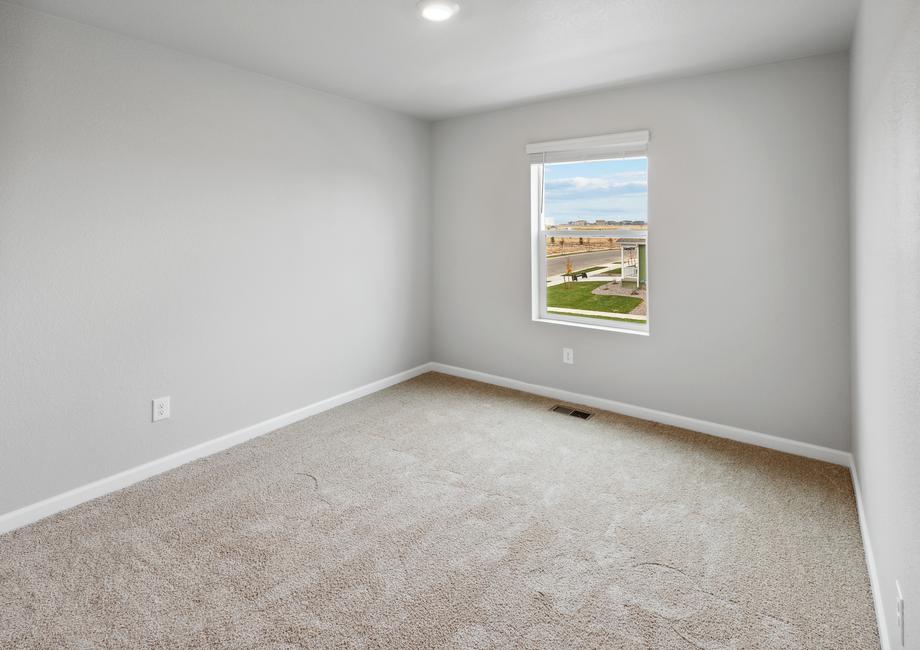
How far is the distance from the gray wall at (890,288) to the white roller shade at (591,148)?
1330mm

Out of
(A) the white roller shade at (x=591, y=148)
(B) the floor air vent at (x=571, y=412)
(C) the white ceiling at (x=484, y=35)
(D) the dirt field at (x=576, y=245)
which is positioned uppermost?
(C) the white ceiling at (x=484, y=35)

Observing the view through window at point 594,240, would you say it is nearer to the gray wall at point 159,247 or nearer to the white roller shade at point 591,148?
the white roller shade at point 591,148

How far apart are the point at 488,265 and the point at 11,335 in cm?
322

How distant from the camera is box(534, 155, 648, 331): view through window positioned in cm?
385

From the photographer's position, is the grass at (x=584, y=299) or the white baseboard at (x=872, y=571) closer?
the white baseboard at (x=872, y=571)

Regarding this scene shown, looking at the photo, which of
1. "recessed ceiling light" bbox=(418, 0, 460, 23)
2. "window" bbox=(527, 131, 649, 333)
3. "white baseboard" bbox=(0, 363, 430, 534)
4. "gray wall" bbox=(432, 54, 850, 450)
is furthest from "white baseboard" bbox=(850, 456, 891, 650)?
"white baseboard" bbox=(0, 363, 430, 534)

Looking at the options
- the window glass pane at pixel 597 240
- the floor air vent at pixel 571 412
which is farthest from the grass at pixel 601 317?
the floor air vent at pixel 571 412

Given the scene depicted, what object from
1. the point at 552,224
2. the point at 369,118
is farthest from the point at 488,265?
the point at 369,118

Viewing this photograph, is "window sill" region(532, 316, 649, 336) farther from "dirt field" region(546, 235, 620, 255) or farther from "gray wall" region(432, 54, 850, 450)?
"dirt field" region(546, 235, 620, 255)

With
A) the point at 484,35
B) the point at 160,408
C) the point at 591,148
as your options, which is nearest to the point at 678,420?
the point at 591,148

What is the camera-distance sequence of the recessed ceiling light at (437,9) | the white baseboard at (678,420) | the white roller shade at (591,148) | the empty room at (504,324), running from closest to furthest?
the empty room at (504,324) < the recessed ceiling light at (437,9) < the white baseboard at (678,420) < the white roller shade at (591,148)

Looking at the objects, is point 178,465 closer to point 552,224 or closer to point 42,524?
point 42,524

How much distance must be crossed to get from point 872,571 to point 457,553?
161cm

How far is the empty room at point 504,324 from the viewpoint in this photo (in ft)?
6.14
